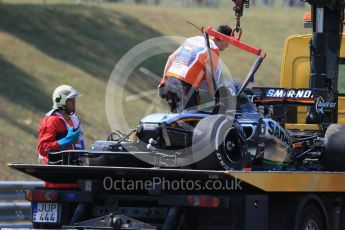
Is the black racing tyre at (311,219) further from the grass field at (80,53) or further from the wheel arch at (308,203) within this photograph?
the grass field at (80,53)

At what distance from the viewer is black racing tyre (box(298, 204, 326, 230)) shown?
11.8 m

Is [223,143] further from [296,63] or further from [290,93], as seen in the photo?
[296,63]

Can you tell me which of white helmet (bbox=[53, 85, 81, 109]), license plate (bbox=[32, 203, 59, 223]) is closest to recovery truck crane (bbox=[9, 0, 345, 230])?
license plate (bbox=[32, 203, 59, 223])

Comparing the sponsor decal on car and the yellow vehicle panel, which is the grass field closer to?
the yellow vehicle panel

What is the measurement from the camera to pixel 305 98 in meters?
13.7

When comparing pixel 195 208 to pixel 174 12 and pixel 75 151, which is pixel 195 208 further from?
pixel 174 12

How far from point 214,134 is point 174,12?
34.8 m

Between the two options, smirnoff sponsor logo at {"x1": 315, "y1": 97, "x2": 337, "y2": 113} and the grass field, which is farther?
the grass field

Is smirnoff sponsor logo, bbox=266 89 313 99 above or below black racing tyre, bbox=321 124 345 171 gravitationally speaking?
above

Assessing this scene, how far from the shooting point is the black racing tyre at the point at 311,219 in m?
11.8

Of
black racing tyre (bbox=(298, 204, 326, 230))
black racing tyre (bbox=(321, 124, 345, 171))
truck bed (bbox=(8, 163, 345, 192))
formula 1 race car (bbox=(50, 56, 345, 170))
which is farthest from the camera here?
black racing tyre (bbox=(321, 124, 345, 171))

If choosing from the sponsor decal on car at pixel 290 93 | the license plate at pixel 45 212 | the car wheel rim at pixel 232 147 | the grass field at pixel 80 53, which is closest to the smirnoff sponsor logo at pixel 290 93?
the sponsor decal on car at pixel 290 93

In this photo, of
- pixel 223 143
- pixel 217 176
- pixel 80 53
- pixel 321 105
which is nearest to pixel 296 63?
pixel 321 105

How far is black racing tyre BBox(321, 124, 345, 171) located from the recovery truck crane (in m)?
0.01
